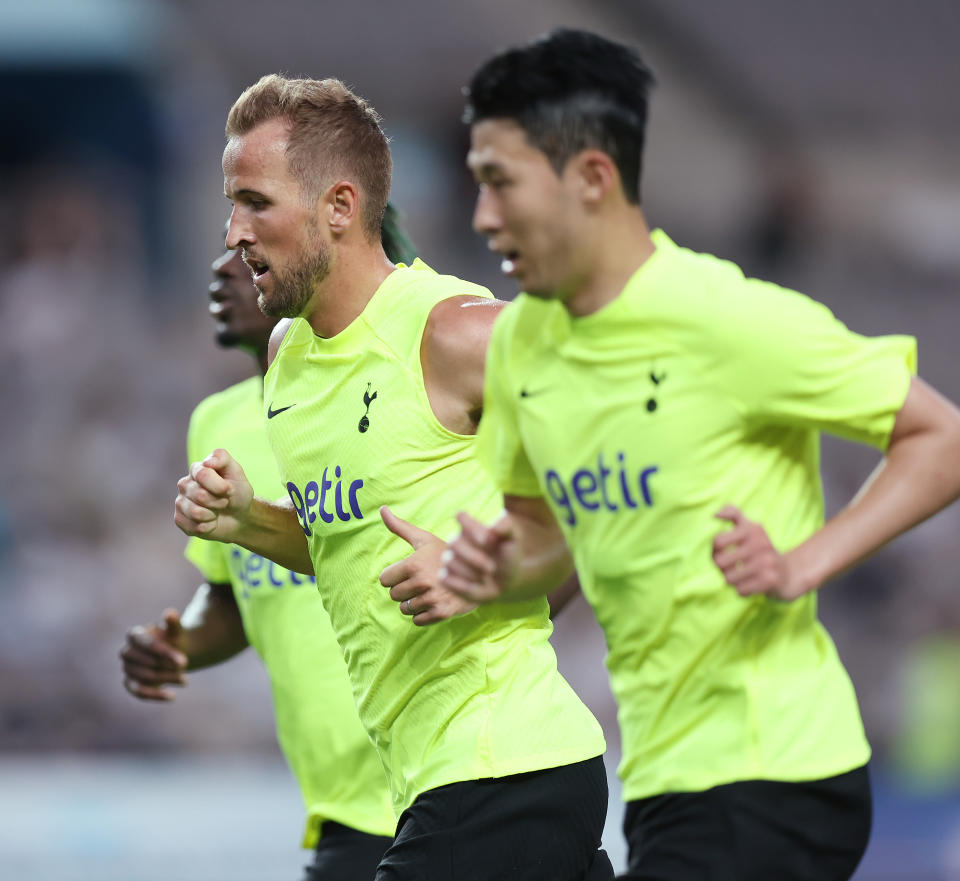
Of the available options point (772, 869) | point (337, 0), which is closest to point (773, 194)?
point (337, 0)

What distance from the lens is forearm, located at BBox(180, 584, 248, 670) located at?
511 centimetres

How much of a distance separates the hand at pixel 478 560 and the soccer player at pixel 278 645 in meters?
1.52

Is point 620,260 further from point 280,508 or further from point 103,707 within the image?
point 103,707

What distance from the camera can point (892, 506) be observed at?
275 cm

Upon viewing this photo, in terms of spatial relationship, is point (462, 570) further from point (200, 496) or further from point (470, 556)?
point (200, 496)

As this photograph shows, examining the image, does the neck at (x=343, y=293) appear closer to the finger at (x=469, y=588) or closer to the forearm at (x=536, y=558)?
the forearm at (x=536, y=558)

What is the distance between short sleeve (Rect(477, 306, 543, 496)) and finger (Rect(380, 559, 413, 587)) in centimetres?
25

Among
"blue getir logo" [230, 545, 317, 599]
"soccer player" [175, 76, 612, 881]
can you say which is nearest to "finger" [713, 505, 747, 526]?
"soccer player" [175, 76, 612, 881]

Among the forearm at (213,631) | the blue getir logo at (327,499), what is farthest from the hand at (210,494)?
the forearm at (213,631)

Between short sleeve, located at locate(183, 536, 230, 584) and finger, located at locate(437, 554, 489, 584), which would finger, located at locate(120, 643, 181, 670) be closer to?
short sleeve, located at locate(183, 536, 230, 584)

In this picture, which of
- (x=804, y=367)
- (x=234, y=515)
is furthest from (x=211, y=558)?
(x=804, y=367)

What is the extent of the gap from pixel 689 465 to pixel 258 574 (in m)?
2.24

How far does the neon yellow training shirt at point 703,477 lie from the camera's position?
2766 mm

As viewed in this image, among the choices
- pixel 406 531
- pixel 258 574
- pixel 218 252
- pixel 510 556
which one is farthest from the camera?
pixel 218 252
